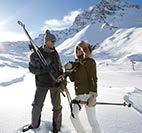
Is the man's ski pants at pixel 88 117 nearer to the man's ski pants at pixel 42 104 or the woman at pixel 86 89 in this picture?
the woman at pixel 86 89

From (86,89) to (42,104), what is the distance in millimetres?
957

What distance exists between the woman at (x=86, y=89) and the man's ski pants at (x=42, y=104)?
584 millimetres

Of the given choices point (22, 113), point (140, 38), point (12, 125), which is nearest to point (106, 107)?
point (22, 113)

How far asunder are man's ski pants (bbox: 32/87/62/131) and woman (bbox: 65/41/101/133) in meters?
0.58

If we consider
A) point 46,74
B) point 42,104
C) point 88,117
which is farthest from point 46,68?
point 88,117

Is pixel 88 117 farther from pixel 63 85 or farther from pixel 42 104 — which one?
pixel 42 104

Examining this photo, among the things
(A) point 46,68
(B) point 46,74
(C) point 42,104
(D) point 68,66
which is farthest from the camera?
(C) point 42,104

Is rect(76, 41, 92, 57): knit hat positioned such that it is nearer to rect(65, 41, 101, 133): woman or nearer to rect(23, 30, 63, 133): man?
rect(65, 41, 101, 133): woman

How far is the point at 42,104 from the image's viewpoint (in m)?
6.58

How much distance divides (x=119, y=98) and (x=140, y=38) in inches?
6567

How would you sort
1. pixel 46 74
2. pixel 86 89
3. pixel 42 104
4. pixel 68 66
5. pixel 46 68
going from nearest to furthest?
pixel 86 89, pixel 68 66, pixel 46 68, pixel 46 74, pixel 42 104

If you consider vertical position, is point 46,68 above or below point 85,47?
below

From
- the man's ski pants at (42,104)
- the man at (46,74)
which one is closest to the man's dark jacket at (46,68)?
the man at (46,74)

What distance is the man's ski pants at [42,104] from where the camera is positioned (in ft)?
21.4
